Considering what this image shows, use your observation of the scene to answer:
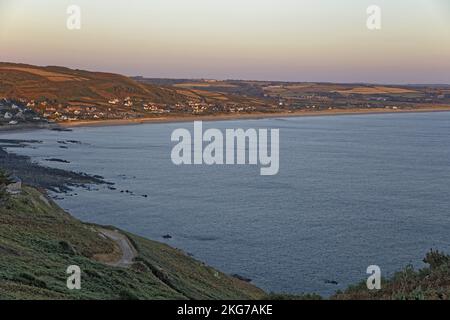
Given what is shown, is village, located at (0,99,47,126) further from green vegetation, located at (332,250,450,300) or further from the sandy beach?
green vegetation, located at (332,250,450,300)

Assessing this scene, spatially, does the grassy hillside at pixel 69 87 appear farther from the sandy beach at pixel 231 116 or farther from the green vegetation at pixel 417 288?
the green vegetation at pixel 417 288

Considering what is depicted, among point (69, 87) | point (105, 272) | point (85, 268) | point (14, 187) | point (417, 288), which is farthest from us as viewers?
point (69, 87)

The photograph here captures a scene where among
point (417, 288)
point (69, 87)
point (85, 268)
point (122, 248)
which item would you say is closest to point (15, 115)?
point (69, 87)

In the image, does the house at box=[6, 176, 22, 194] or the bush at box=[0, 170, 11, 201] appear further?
the house at box=[6, 176, 22, 194]

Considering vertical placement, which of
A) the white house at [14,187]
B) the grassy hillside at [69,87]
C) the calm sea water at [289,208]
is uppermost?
the grassy hillside at [69,87]

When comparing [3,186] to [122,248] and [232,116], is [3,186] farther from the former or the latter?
[232,116]

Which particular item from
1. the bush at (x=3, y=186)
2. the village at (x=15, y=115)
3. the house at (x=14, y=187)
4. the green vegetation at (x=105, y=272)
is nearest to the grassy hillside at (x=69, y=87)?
the village at (x=15, y=115)

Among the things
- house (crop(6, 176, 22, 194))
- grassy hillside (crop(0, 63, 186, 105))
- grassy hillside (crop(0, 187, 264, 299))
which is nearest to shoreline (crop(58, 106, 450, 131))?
grassy hillside (crop(0, 63, 186, 105))
